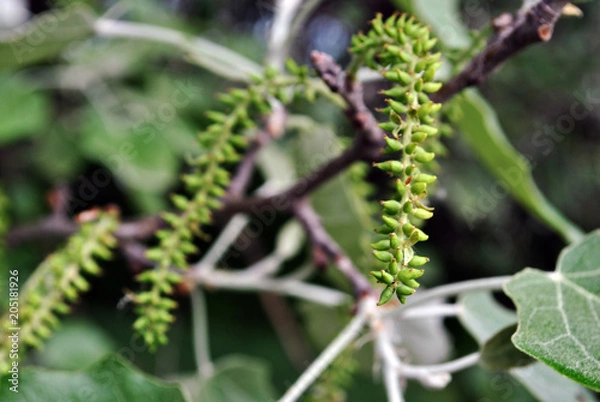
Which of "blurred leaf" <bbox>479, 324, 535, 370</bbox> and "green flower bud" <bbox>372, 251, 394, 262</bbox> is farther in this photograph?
"blurred leaf" <bbox>479, 324, 535, 370</bbox>

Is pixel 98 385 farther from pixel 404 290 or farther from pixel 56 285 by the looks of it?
pixel 404 290

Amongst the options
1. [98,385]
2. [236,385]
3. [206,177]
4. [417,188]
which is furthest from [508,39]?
[236,385]

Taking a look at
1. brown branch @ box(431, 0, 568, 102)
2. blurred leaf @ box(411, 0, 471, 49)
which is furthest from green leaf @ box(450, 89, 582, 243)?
brown branch @ box(431, 0, 568, 102)

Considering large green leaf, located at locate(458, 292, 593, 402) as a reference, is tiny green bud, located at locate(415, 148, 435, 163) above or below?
above

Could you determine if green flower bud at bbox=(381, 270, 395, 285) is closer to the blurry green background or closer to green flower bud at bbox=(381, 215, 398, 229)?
green flower bud at bbox=(381, 215, 398, 229)

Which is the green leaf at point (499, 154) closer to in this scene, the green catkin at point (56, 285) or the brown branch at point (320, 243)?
the brown branch at point (320, 243)

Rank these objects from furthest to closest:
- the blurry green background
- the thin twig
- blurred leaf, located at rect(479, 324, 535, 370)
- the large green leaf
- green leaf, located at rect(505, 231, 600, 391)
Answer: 1. the blurry green background
2. the thin twig
3. the large green leaf
4. blurred leaf, located at rect(479, 324, 535, 370)
5. green leaf, located at rect(505, 231, 600, 391)
